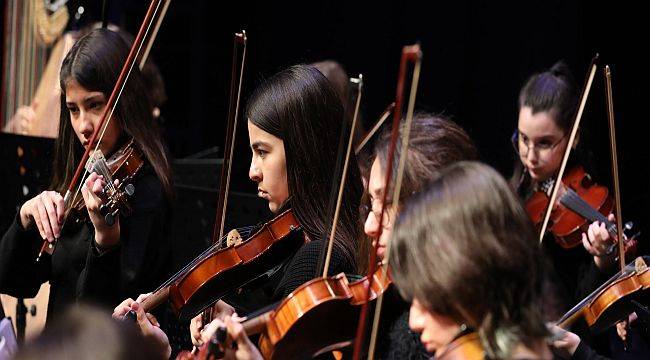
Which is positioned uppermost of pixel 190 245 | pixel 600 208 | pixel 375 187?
pixel 375 187

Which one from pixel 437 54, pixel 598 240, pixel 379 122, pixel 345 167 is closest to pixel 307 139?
pixel 379 122

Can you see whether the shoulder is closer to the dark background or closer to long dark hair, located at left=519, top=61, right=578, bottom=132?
the dark background

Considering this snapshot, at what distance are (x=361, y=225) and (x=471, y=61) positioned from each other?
1.89m

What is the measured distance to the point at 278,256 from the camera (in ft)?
7.84

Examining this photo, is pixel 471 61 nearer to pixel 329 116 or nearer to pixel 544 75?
pixel 544 75

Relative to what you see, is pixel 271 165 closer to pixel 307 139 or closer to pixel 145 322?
pixel 307 139

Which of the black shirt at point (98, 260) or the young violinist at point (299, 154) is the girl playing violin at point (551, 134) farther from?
the black shirt at point (98, 260)

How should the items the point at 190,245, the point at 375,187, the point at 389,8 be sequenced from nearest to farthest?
the point at 375,187 → the point at 190,245 → the point at 389,8

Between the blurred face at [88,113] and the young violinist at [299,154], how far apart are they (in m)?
0.49

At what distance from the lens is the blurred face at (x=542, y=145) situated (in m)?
3.42

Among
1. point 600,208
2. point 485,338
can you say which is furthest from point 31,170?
point 485,338

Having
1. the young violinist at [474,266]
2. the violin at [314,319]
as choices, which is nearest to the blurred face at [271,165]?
the violin at [314,319]

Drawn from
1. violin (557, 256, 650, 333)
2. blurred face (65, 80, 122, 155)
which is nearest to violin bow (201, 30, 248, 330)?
blurred face (65, 80, 122, 155)

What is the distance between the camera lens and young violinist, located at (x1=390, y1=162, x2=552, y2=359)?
1.59 metres
